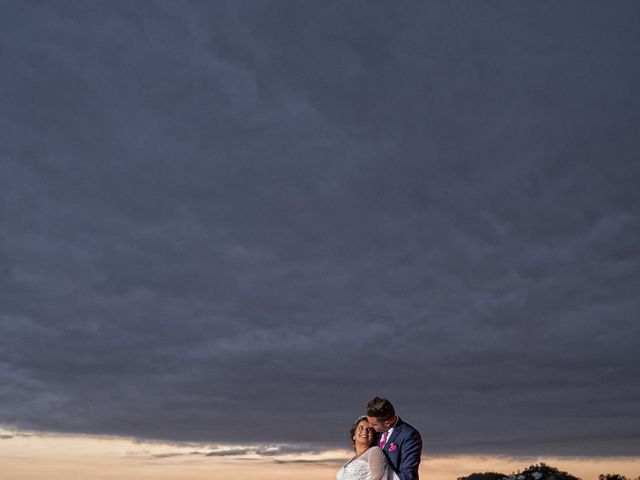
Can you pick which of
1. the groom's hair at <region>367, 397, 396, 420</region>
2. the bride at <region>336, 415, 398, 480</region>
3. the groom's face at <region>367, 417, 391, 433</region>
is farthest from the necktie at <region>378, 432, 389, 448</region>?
the groom's hair at <region>367, 397, 396, 420</region>

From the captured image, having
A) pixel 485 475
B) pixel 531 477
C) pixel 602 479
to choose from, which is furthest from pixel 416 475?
pixel 602 479

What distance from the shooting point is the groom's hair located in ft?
49.8

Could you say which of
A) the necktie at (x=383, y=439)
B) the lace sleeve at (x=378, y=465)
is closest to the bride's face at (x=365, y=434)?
the necktie at (x=383, y=439)

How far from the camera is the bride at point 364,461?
1587 cm

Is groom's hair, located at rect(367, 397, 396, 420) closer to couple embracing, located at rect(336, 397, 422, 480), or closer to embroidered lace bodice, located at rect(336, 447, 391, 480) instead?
couple embracing, located at rect(336, 397, 422, 480)

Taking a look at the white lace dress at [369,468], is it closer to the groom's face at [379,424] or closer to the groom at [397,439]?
the groom at [397,439]

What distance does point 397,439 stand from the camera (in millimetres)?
15922

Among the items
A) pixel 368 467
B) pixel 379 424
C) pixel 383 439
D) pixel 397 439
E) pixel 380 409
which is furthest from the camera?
pixel 383 439

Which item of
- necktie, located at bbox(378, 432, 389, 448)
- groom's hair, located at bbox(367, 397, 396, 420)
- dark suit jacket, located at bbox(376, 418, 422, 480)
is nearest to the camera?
groom's hair, located at bbox(367, 397, 396, 420)

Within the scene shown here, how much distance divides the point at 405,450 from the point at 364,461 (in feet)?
3.26

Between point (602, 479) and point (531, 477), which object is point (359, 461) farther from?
point (602, 479)

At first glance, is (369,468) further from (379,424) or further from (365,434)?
(379,424)

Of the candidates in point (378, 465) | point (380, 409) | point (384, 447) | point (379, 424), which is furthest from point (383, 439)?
point (380, 409)

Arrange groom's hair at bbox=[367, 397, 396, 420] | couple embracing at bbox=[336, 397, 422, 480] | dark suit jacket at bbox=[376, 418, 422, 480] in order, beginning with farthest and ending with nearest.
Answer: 1. dark suit jacket at bbox=[376, 418, 422, 480]
2. couple embracing at bbox=[336, 397, 422, 480]
3. groom's hair at bbox=[367, 397, 396, 420]
